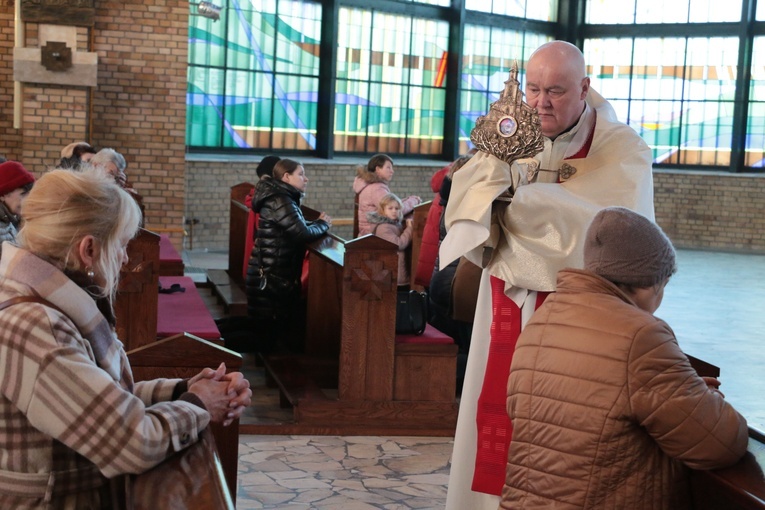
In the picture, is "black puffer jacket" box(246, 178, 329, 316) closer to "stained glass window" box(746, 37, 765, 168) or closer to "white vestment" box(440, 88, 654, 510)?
"white vestment" box(440, 88, 654, 510)

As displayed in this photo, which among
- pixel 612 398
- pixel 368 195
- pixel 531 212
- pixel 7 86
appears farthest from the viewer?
pixel 7 86

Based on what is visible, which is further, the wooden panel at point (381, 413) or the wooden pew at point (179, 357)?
the wooden panel at point (381, 413)

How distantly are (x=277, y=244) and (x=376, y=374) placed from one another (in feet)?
5.18

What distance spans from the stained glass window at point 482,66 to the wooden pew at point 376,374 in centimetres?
1363

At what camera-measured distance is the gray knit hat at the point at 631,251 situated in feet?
7.11

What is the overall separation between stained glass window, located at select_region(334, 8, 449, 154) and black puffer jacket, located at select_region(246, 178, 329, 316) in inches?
423

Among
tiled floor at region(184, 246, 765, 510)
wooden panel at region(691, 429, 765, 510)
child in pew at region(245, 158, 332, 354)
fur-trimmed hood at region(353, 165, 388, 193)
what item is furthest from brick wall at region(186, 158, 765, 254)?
wooden panel at region(691, 429, 765, 510)

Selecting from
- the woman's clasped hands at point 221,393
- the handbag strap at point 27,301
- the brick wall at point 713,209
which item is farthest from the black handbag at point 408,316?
the brick wall at point 713,209

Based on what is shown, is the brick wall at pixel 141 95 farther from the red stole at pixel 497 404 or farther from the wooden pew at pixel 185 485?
the wooden pew at pixel 185 485

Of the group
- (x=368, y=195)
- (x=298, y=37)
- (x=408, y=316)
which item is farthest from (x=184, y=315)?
(x=298, y=37)

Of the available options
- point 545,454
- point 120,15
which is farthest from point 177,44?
point 545,454

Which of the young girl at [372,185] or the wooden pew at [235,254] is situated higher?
the young girl at [372,185]

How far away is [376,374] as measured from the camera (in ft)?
19.3

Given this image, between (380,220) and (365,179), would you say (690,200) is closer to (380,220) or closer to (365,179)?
(365,179)
